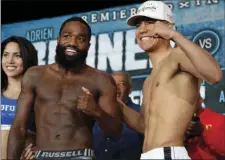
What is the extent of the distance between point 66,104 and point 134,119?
248 mm

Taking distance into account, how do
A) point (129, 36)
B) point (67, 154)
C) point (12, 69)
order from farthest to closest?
point (129, 36) < point (12, 69) < point (67, 154)

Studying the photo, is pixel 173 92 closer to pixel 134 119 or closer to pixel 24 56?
pixel 134 119

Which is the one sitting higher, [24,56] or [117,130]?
[24,56]

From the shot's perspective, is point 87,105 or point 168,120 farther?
point 87,105

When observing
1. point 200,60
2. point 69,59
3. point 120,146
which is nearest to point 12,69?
point 69,59

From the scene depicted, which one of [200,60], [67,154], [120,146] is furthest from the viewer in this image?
[120,146]

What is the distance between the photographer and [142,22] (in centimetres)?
169

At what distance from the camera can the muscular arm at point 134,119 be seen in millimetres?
1820

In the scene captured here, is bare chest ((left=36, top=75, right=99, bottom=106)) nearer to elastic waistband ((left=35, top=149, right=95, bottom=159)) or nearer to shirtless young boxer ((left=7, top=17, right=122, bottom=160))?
shirtless young boxer ((left=7, top=17, right=122, bottom=160))

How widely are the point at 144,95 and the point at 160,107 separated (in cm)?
14

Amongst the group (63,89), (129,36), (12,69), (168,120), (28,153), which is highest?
(129,36)

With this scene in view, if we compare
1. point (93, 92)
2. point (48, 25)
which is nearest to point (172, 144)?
point (93, 92)

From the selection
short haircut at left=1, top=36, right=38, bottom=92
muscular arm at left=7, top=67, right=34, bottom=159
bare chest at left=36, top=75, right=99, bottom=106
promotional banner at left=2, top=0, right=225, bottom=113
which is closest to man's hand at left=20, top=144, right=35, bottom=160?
muscular arm at left=7, top=67, right=34, bottom=159

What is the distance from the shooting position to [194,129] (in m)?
1.63
